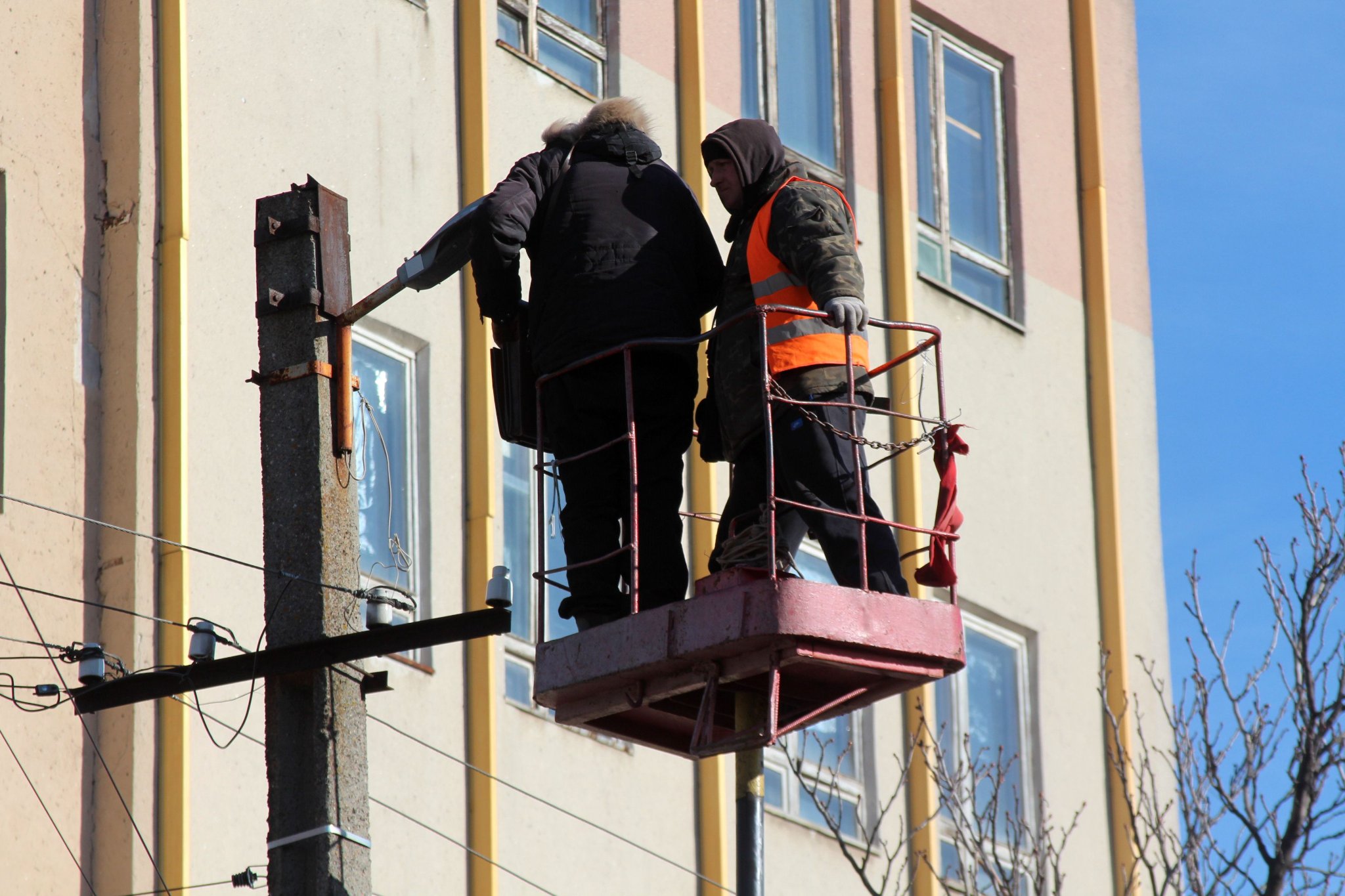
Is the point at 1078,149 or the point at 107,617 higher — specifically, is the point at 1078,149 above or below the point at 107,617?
above

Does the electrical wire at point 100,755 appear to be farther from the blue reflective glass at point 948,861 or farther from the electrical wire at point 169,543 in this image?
the blue reflective glass at point 948,861

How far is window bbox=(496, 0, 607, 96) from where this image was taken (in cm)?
1788

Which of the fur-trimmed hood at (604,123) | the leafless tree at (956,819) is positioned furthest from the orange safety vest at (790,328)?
the leafless tree at (956,819)

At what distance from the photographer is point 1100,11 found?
2319cm

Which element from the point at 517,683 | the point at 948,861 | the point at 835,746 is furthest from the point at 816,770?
the point at 517,683

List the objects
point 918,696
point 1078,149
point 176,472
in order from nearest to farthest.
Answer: point 176,472 → point 918,696 → point 1078,149

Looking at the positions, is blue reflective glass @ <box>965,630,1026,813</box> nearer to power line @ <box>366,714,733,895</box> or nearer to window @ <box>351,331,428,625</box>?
power line @ <box>366,714,733,895</box>

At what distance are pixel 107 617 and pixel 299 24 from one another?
3941 millimetres

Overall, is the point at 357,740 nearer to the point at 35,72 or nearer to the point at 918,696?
the point at 35,72

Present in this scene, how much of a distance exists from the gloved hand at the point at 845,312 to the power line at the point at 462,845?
246 inches

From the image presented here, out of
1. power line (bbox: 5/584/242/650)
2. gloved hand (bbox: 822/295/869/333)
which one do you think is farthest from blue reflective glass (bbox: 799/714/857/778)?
gloved hand (bbox: 822/295/869/333)

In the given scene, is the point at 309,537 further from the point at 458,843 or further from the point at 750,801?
the point at 458,843

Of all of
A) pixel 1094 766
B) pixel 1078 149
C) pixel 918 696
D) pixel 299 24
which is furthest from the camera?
pixel 1078 149

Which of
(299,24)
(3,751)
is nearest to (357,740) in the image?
(3,751)
